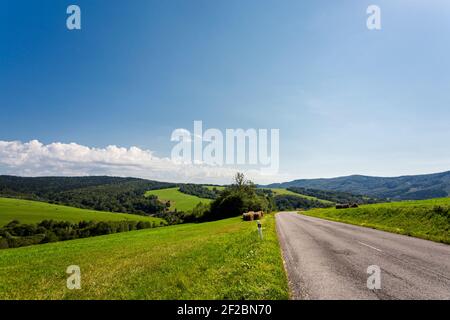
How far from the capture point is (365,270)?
11.9 m

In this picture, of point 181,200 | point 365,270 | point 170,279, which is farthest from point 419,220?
point 181,200

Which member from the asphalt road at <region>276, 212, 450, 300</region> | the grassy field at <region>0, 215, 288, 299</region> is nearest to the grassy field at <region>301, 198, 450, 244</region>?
the asphalt road at <region>276, 212, 450, 300</region>

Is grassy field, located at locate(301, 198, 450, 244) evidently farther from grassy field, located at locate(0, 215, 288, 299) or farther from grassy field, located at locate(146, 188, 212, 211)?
grassy field, located at locate(146, 188, 212, 211)

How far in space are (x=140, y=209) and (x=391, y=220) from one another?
535 feet

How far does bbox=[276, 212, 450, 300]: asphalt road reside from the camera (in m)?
9.04

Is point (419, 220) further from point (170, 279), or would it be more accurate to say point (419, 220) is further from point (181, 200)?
point (181, 200)

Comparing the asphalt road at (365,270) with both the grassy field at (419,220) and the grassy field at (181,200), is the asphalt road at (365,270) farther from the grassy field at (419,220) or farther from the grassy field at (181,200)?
the grassy field at (181,200)

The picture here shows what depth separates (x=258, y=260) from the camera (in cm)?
1366

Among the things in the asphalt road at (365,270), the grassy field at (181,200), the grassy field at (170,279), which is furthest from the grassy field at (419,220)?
the grassy field at (181,200)

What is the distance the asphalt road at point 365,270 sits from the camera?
29.7ft

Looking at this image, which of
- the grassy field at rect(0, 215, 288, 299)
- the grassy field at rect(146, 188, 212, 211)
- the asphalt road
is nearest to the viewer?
the asphalt road
